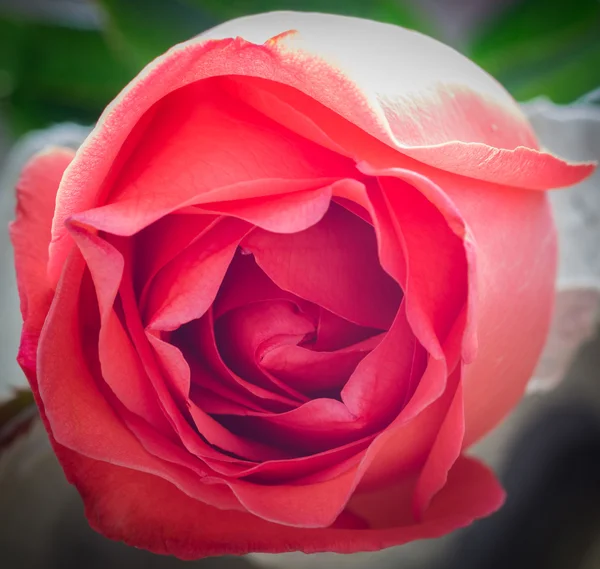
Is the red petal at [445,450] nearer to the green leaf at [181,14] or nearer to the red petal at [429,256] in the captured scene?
the red petal at [429,256]

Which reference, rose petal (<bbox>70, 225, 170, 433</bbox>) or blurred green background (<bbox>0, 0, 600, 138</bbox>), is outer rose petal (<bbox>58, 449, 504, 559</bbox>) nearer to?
rose petal (<bbox>70, 225, 170, 433</bbox>)

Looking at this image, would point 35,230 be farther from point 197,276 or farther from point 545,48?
point 545,48

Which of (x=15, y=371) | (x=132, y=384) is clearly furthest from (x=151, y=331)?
(x=15, y=371)

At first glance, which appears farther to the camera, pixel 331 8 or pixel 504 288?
pixel 331 8

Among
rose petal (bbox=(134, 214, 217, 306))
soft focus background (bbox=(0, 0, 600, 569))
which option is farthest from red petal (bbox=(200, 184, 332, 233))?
soft focus background (bbox=(0, 0, 600, 569))

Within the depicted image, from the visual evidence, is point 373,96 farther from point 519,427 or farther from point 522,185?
point 519,427

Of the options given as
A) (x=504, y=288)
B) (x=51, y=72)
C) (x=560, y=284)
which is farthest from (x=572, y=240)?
(x=51, y=72)

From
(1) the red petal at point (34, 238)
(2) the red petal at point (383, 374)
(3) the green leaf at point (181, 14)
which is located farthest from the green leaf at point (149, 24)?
(2) the red petal at point (383, 374)
